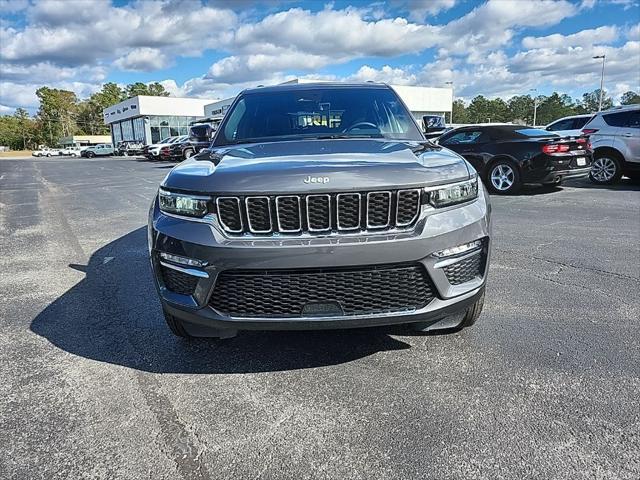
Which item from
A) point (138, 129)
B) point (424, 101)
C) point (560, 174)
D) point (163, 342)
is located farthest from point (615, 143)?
point (138, 129)

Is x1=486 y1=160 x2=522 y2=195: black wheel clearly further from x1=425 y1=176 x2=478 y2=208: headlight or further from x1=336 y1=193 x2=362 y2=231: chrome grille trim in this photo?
x1=336 y1=193 x2=362 y2=231: chrome grille trim

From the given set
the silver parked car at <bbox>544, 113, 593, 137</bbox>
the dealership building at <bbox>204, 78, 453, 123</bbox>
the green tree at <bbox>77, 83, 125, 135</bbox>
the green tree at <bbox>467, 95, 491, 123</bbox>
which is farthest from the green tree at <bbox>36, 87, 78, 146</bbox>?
the silver parked car at <bbox>544, 113, 593, 137</bbox>

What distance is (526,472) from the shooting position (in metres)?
1.86

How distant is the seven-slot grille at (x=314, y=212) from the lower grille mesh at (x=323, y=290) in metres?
0.22

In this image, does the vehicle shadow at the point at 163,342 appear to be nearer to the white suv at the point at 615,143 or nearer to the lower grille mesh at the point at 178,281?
the lower grille mesh at the point at 178,281

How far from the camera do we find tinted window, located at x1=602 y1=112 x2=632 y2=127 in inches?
392

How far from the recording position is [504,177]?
9.68 metres

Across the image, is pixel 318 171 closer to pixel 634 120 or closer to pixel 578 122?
pixel 634 120

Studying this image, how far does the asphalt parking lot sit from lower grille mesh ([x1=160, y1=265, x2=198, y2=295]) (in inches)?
22.0

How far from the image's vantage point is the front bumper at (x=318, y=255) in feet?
7.34

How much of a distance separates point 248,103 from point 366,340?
2.32 metres

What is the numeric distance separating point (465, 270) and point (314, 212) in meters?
0.88

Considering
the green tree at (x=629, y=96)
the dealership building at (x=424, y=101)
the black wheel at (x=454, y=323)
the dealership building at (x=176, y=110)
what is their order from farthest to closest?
the green tree at (x=629, y=96), the dealership building at (x=176, y=110), the dealership building at (x=424, y=101), the black wheel at (x=454, y=323)

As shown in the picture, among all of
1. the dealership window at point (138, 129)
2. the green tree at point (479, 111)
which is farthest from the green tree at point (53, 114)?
the green tree at point (479, 111)
